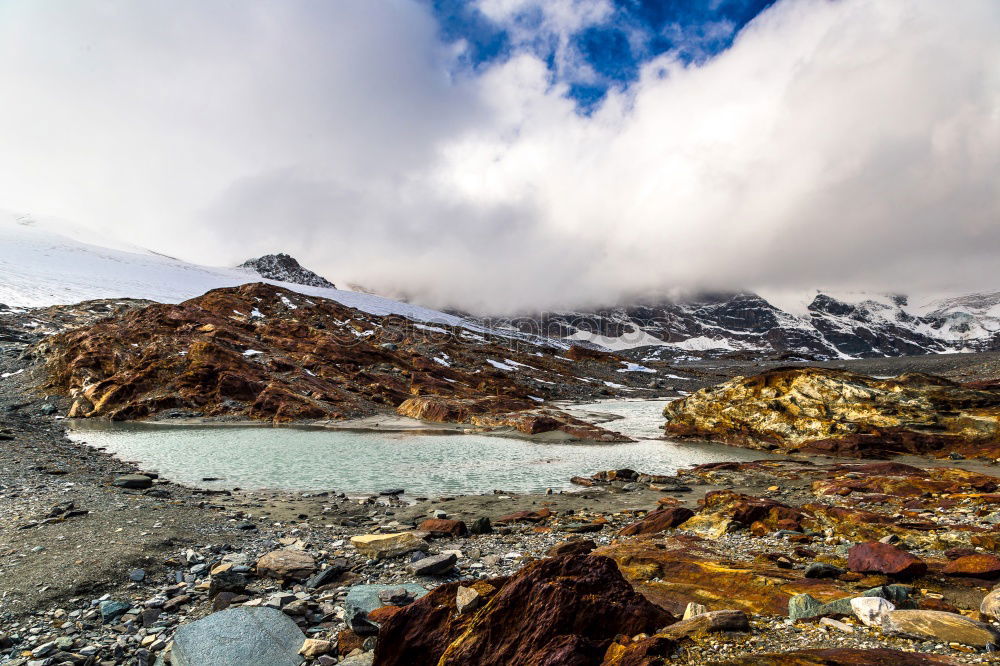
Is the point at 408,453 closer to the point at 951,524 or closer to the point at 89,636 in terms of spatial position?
the point at 89,636

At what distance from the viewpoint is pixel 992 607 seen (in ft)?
15.8

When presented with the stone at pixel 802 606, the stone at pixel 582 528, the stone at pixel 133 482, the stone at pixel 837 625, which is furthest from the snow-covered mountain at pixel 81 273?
the stone at pixel 837 625

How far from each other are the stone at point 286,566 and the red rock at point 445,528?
132 inches

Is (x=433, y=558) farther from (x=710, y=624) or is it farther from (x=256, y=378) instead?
(x=256, y=378)

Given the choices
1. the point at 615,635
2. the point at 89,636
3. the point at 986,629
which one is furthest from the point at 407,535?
the point at 986,629

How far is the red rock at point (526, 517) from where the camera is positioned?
45.1ft

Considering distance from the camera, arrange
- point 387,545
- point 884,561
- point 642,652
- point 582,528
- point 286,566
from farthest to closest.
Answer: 1. point 582,528
2. point 387,545
3. point 286,566
4. point 884,561
5. point 642,652

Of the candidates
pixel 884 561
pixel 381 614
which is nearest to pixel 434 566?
pixel 381 614

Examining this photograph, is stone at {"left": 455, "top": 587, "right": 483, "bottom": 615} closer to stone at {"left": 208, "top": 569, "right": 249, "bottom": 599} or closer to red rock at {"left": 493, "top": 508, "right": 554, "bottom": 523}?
stone at {"left": 208, "top": 569, "right": 249, "bottom": 599}

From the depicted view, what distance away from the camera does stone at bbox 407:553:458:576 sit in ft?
28.8

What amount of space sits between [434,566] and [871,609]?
6.71m

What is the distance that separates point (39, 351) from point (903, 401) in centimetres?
8119

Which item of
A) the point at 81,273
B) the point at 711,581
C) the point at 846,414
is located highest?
the point at 81,273

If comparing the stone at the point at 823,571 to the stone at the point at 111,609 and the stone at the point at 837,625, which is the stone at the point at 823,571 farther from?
the stone at the point at 111,609
